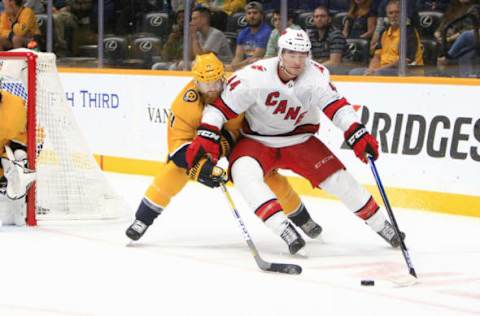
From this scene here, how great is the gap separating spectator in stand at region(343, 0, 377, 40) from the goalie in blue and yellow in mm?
2305

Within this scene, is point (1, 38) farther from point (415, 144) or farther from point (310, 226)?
point (310, 226)

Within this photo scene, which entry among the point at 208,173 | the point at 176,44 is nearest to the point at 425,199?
the point at 208,173

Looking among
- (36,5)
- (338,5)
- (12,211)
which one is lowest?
(12,211)

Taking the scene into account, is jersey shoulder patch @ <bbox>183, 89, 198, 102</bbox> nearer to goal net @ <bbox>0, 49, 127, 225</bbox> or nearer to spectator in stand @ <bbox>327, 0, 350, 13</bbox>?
goal net @ <bbox>0, 49, 127, 225</bbox>

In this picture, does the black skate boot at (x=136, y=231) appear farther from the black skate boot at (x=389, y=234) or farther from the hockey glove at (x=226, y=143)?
the black skate boot at (x=389, y=234)

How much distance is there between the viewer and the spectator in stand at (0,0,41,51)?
1066 centimetres

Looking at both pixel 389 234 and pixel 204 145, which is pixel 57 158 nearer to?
pixel 204 145

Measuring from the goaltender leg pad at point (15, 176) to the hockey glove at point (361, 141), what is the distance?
6.24ft

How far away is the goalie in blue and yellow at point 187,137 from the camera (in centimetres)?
554

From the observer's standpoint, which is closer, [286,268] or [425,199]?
[286,268]

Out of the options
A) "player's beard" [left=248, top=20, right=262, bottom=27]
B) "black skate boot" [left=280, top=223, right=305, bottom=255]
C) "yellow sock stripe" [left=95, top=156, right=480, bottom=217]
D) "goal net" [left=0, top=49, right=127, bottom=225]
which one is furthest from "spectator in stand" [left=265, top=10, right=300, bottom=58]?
"black skate boot" [left=280, top=223, right=305, bottom=255]

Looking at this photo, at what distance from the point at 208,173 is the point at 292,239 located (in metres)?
0.51

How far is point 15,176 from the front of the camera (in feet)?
20.7

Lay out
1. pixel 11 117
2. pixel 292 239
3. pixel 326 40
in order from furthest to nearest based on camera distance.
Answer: pixel 326 40 → pixel 11 117 → pixel 292 239
